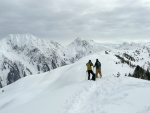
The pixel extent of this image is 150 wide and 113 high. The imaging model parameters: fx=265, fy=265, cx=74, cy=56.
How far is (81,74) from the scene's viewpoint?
3734 cm

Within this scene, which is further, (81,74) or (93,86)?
(81,74)

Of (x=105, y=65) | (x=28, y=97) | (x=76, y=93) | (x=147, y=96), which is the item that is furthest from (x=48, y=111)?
(x=105, y=65)

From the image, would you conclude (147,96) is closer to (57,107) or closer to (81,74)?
(57,107)

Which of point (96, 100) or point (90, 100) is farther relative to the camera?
point (90, 100)

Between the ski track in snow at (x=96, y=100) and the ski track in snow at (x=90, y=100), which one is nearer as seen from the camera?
the ski track in snow at (x=96, y=100)

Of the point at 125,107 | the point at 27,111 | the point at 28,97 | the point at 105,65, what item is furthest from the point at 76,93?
the point at 105,65

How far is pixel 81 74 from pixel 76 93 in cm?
1548

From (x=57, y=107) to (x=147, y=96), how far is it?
20.0 feet

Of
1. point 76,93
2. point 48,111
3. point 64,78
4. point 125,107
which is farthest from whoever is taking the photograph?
point 64,78

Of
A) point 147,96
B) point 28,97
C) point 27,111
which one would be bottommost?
point 28,97

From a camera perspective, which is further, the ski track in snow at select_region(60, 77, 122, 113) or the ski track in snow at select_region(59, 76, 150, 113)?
the ski track in snow at select_region(60, 77, 122, 113)

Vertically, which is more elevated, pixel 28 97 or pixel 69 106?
pixel 69 106

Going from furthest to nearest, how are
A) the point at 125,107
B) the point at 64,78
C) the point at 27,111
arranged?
the point at 64,78, the point at 27,111, the point at 125,107

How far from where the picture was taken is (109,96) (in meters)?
19.5
